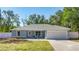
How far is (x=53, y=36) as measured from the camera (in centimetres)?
1662

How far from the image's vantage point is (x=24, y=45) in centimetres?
1653

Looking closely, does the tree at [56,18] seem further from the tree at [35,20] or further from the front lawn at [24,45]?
the front lawn at [24,45]

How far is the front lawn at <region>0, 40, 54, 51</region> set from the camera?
1652 cm

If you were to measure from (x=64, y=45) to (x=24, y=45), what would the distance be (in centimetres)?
71

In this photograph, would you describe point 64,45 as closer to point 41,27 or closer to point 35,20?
point 41,27

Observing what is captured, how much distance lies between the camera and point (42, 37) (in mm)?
16562

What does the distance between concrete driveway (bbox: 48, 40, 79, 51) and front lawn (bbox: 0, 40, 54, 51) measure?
0.08 metres

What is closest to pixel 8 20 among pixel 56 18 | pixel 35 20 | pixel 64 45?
pixel 35 20

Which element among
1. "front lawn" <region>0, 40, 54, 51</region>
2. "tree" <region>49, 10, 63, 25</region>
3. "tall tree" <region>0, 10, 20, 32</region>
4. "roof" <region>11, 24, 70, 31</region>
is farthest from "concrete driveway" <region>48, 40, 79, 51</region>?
"tall tree" <region>0, 10, 20, 32</region>

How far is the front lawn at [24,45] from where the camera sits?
54.2ft
